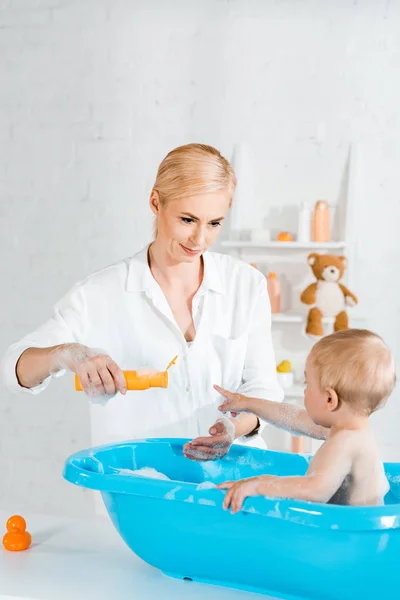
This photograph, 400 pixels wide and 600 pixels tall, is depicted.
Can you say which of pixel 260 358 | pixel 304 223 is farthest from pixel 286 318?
pixel 260 358

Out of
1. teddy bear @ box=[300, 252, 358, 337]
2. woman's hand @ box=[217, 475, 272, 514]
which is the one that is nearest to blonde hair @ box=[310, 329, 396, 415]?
woman's hand @ box=[217, 475, 272, 514]

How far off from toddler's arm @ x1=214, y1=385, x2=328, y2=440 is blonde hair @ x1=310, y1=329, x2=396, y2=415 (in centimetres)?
27

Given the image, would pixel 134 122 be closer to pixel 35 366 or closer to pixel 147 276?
pixel 147 276

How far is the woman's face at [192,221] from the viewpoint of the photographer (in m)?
1.62

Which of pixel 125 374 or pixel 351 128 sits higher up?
pixel 351 128

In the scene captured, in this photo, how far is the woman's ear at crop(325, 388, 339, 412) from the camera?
3.76ft

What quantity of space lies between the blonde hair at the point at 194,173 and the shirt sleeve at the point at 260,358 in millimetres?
309

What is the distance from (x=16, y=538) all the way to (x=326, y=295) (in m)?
1.74

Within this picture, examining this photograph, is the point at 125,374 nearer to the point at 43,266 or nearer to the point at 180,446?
the point at 180,446

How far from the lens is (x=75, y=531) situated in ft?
4.47

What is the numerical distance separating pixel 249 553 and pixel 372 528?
0.18m

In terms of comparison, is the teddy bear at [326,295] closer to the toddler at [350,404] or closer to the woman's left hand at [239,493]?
the toddler at [350,404]

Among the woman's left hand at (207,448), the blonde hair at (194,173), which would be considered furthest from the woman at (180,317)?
the woman's left hand at (207,448)

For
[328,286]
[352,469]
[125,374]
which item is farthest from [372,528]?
[328,286]
